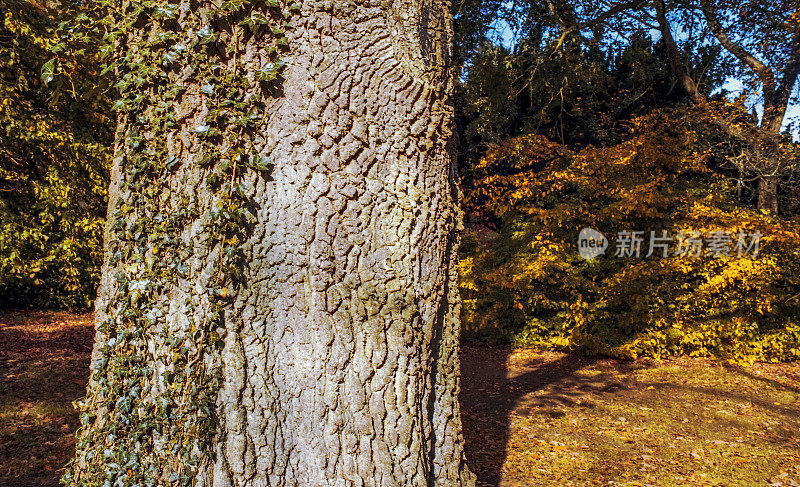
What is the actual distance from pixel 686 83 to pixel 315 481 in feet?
38.0

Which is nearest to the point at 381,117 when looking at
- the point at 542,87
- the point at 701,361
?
the point at 701,361

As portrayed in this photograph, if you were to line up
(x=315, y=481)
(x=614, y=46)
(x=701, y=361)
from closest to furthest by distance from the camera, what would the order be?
1. (x=315, y=481)
2. (x=701, y=361)
3. (x=614, y=46)

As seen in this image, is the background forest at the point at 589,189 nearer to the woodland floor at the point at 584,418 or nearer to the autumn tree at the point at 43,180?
the autumn tree at the point at 43,180

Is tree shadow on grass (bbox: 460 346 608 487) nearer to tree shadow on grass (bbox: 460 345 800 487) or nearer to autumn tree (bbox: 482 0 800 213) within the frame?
tree shadow on grass (bbox: 460 345 800 487)

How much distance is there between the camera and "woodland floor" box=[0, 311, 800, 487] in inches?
147

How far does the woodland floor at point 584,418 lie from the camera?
147 inches

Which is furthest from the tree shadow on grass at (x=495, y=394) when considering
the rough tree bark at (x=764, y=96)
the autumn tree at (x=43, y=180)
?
the autumn tree at (x=43, y=180)

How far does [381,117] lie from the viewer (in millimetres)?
2016

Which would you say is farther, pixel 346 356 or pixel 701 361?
pixel 701 361

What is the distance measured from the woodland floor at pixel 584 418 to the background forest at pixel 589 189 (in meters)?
0.77

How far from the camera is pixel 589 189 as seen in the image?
779 centimetres

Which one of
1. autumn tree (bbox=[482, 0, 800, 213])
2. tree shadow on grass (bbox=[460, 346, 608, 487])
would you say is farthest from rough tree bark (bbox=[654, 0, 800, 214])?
tree shadow on grass (bbox=[460, 346, 608, 487])

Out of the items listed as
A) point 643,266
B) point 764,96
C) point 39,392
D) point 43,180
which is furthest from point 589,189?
point 43,180

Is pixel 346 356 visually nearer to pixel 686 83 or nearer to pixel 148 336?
pixel 148 336
